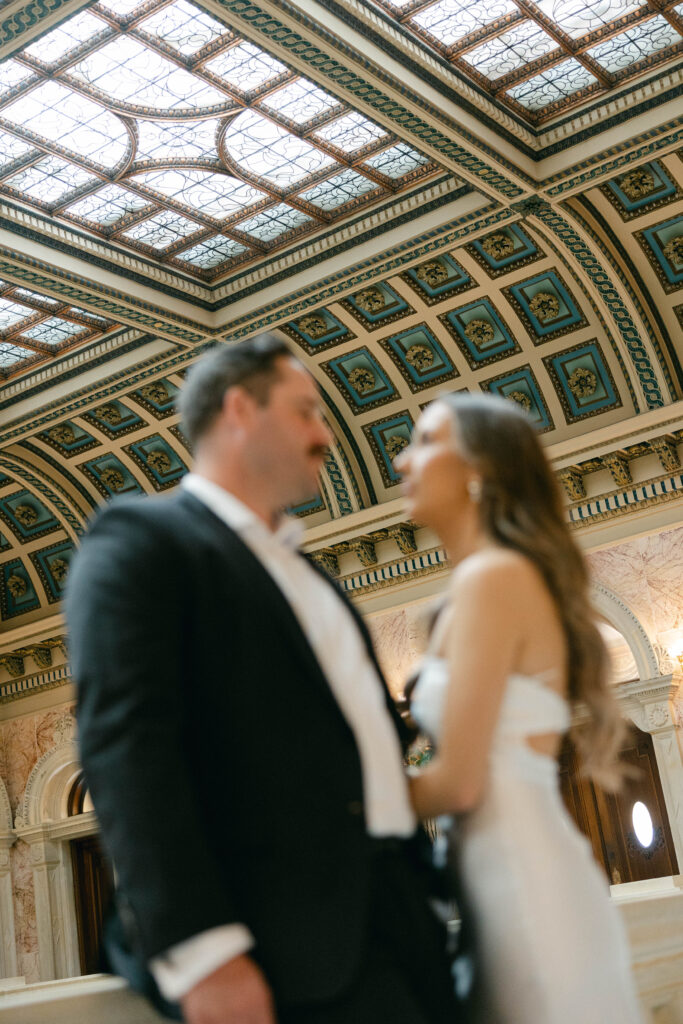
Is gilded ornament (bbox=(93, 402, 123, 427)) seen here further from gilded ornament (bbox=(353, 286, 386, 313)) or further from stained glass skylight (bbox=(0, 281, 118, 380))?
gilded ornament (bbox=(353, 286, 386, 313))

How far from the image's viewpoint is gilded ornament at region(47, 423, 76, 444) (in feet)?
49.7

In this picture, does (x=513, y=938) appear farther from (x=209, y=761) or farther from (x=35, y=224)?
(x=35, y=224)

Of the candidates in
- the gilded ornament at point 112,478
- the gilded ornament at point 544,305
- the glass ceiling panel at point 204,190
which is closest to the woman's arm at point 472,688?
the glass ceiling panel at point 204,190

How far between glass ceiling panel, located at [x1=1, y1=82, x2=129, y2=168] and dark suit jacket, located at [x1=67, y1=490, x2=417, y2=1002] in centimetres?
822

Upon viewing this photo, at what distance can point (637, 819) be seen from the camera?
12633 mm

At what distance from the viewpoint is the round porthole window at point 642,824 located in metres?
12.5

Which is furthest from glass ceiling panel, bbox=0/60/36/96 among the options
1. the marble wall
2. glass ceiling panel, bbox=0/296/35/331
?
the marble wall

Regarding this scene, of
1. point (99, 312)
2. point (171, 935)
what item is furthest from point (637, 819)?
point (171, 935)

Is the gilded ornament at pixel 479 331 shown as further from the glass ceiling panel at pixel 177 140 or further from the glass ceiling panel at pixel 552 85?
the glass ceiling panel at pixel 177 140

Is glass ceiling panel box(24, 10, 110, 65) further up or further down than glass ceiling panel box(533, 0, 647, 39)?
further up

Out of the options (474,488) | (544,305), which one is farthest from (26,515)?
(474,488)

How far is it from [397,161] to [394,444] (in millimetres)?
3944

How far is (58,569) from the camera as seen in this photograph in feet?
56.3

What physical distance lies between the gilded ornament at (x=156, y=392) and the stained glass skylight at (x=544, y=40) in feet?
18.3
